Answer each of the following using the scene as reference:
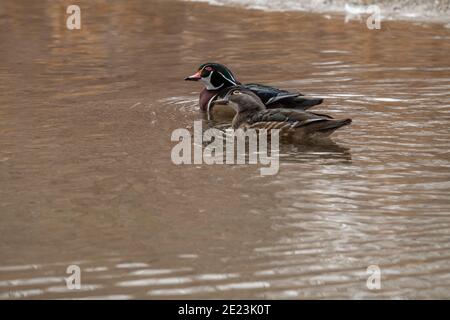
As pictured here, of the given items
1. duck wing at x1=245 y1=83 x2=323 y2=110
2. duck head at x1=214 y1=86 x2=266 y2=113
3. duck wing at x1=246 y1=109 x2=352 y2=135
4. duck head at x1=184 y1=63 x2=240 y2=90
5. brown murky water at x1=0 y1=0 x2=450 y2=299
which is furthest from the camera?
duck head at x1=184 y1=63 x2=240 y2=90

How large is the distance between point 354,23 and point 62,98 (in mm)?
5164

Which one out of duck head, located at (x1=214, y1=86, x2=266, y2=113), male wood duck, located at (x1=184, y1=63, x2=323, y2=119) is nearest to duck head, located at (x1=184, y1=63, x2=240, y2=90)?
male wood duck, located at (x1=184, y1=63, x2=323, y2=119)

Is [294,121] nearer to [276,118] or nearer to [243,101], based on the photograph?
[276,118]

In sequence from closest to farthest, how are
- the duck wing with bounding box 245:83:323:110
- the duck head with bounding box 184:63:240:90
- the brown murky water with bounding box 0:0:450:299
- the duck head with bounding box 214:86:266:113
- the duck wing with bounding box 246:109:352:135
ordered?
1. the brown murky water with bounding box 0:0:450:299
2. the duck wing with bounding box 246:109:352:135
3. the duck head with bounding box 214:86:266:113
4. the duck wing with bounding box 245:83:323:110
5. the duck head with bounding box 184:63:240:90

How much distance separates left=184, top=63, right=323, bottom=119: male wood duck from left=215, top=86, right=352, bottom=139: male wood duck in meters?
0.10

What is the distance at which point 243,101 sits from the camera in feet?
29.8

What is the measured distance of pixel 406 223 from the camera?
21.3 feet

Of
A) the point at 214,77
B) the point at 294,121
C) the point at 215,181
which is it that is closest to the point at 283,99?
the point at 294,121

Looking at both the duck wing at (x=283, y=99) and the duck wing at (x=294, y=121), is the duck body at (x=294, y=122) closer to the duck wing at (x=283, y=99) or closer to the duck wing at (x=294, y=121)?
the duck wing at (x=294, y=121)

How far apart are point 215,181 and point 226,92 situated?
7.63ft

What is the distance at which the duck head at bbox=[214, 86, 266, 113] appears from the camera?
899 cm

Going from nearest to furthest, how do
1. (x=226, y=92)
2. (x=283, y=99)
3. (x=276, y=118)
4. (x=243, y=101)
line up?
(x=276, y=118), (x=243, y=101), (x=283, y=99), (x=226, y=92)

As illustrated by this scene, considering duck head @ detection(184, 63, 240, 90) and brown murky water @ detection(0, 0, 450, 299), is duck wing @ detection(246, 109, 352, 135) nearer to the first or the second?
brown murky water @ detection(0, 0, 450, 299)
